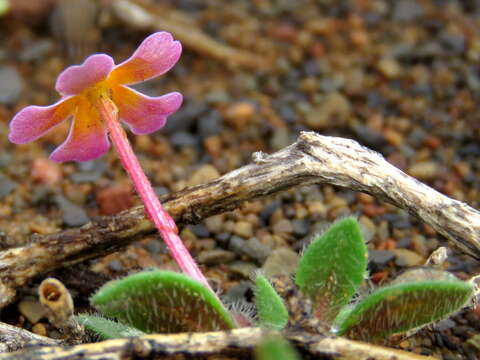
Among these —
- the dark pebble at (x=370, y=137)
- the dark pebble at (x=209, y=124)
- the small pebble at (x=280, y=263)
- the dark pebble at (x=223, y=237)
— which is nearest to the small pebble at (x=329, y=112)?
the dark pebble at (x=370, y=137)

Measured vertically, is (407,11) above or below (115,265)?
above

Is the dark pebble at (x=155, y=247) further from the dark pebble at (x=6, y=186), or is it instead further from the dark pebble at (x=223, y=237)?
the dark pebble at (x=6, y=186)

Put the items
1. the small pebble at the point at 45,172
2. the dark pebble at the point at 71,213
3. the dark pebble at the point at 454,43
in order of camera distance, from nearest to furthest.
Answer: the dark pebble at the point at 71,213, the small pebble at the point at 45,172, the dark pebble at the point at 454,43

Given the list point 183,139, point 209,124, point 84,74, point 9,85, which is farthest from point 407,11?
point 84,74

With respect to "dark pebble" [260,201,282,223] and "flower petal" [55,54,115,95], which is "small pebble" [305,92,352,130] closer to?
"dark pebble" [260,201,282,223]

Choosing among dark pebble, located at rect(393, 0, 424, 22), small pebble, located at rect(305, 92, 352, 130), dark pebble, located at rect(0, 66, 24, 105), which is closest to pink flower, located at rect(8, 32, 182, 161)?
small pebble, located at rect(305, 92, 352, 130)

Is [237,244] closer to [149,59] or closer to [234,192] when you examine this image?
[234,192]
